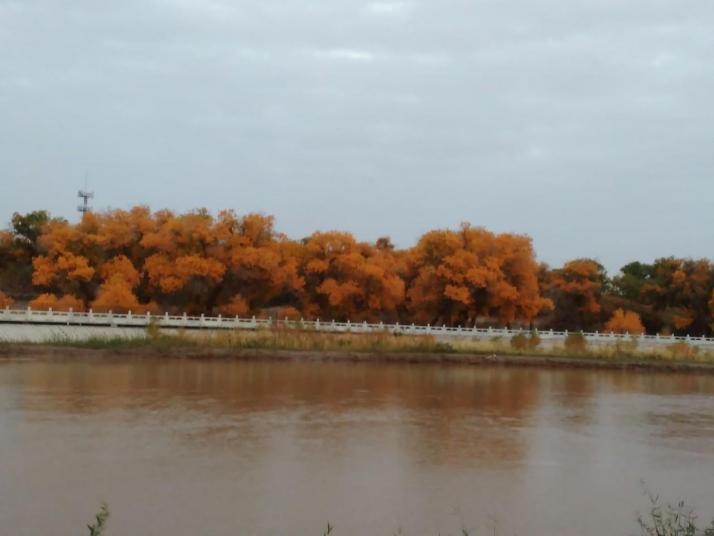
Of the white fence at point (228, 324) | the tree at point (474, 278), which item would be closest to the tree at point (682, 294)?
the white fence at point (228, 324)

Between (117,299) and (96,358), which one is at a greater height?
(117,299)

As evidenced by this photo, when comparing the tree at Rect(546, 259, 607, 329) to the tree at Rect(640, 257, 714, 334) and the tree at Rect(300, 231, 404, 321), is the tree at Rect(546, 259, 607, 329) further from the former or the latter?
the tree at Rect(300, 231, 404, 321)

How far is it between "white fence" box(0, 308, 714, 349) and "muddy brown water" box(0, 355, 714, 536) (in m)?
10.5

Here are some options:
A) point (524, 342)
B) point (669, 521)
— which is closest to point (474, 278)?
point (524, 342)

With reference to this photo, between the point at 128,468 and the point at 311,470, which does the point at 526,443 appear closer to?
the point at 311,470

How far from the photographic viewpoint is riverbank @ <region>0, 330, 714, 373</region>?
2856 centimetres

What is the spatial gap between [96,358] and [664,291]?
126 ft

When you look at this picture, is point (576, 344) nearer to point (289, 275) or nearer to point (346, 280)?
point (346, 280)

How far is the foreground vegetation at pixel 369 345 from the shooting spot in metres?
29.8

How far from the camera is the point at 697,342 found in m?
40.6

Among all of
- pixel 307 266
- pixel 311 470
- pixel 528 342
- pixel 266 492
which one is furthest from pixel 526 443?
pixel 307 266

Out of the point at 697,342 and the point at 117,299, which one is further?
the point at 697,342

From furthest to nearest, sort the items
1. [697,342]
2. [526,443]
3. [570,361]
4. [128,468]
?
[697,342] < [570,361] < [526,443] < [128,468]

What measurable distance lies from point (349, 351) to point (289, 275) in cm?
1198
